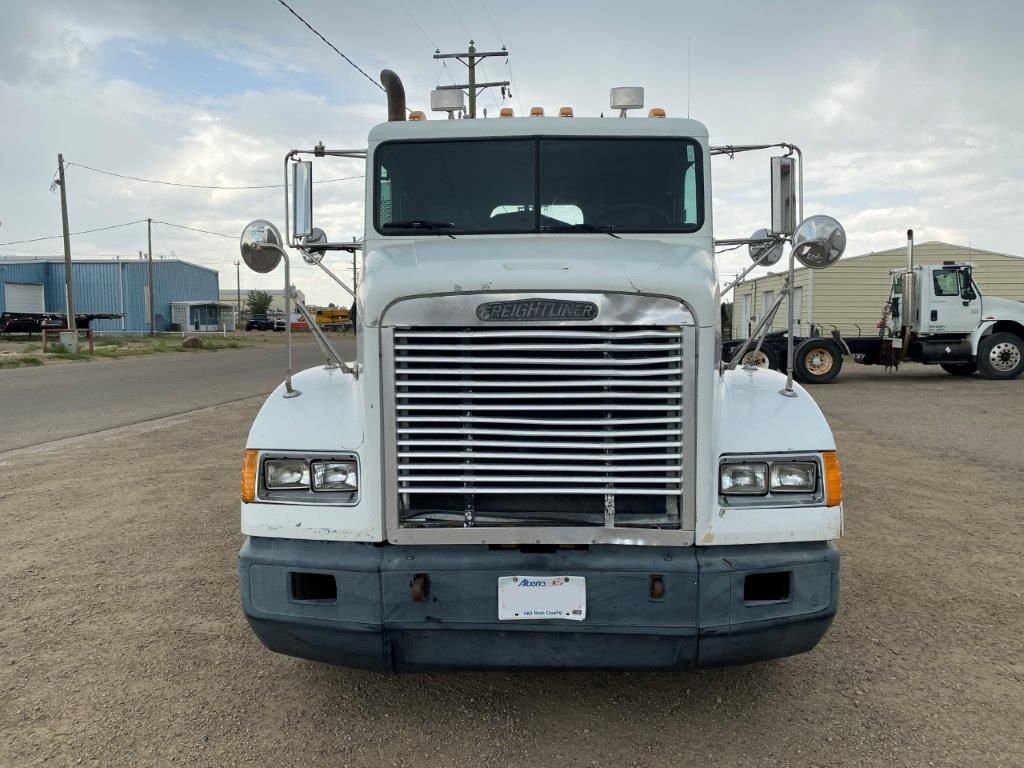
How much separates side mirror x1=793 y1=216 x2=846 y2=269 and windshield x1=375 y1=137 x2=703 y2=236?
2.33 ft

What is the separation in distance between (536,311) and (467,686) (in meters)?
1.68

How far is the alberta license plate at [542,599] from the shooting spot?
2.74m

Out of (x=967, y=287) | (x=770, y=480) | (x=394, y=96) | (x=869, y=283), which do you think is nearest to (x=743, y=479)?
(x=770, y=480)

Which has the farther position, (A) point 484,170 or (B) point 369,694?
(A) point 484,170

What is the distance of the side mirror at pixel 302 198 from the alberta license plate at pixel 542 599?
2.42 meters

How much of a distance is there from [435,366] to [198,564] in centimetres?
297

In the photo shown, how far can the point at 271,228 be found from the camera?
3.45 meters

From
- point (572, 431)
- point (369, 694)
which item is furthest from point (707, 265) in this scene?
point (369, 694)

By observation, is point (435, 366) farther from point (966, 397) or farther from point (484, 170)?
point (966, 397)

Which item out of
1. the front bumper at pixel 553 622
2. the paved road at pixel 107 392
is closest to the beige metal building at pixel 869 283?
the paved road at pixel 107 392

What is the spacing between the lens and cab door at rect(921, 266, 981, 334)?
17953 millimetres

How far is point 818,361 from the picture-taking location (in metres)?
17.7

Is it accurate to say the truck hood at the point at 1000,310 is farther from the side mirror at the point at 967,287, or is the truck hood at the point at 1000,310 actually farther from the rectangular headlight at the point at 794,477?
the rectangular headlight at the point at 794,477

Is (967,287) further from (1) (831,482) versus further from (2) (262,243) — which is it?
(2) (262,243)
